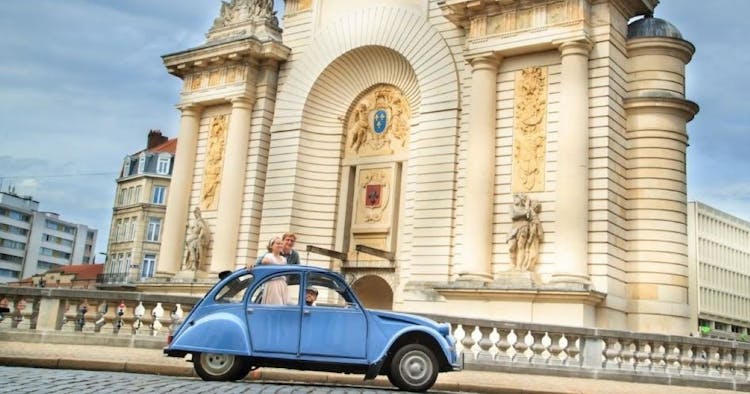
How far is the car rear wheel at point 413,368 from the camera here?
33.9 feet

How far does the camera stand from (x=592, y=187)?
21453 mm

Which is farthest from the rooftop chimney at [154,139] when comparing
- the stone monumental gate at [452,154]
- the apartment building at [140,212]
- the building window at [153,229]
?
the stone monumental gate at [452,154]

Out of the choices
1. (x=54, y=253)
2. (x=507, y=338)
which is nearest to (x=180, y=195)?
(x=507, y=338)

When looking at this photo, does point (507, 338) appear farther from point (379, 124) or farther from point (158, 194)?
point (158, 194)

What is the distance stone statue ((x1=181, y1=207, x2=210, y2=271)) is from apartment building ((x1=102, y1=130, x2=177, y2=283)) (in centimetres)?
2573

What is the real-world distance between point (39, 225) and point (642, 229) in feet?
314

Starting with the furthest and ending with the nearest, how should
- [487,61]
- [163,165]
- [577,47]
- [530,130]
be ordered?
[163,165] → [487,61] → [530,130] → [577,47]

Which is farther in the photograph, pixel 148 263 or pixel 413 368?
pixel 148 263

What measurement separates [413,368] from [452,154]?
14370 mm

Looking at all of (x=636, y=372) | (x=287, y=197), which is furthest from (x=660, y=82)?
(x=287, y=197)

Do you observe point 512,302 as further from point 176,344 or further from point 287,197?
point 176,344

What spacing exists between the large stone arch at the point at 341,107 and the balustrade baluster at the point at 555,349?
8346mm

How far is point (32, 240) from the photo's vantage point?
100 m

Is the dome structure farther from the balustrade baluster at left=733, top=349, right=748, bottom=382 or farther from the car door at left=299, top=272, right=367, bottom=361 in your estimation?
the car door at left=299, top=272, right=367, bottom=361
